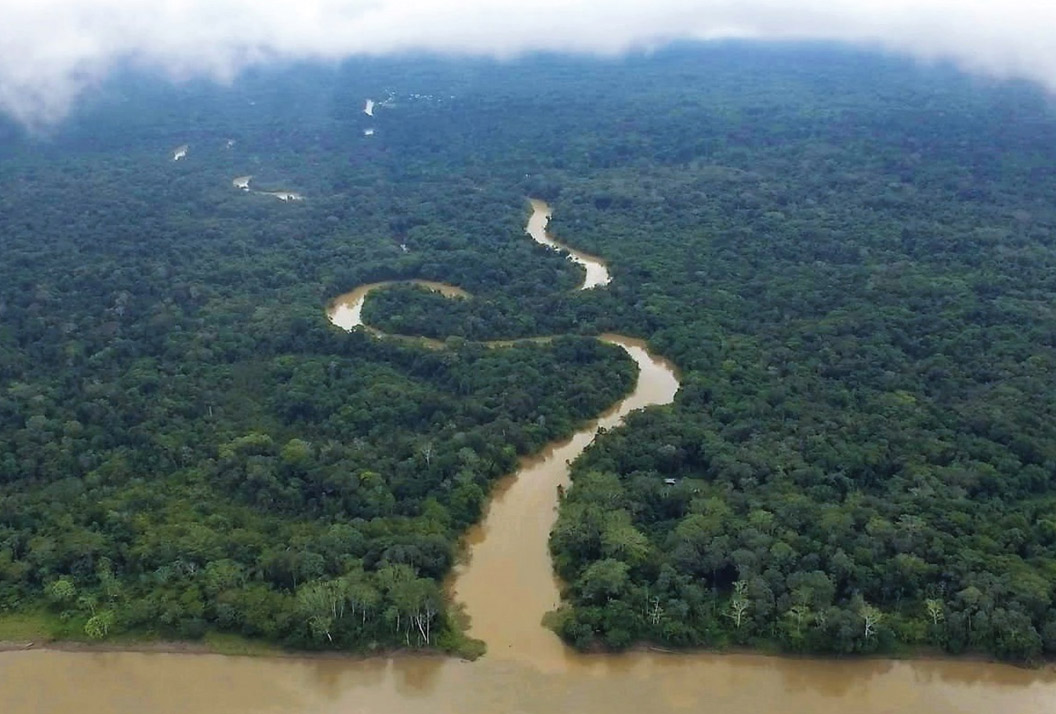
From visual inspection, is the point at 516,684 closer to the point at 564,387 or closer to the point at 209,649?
the point at 209,649

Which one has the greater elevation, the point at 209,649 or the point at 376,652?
the point at 376,652

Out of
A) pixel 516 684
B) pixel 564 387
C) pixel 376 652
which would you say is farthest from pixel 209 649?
pixel 564 387

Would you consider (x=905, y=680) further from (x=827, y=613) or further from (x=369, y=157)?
(x=369, y=157)

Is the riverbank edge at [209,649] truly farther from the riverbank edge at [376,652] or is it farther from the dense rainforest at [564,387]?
the dense rainforest at [564,387]

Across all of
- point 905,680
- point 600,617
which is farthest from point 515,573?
point 905,680

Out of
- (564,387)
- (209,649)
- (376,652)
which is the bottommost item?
(209,649)

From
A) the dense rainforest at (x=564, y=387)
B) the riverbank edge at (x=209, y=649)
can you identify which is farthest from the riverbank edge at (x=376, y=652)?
the dense rainforest at (x=564, y=387)

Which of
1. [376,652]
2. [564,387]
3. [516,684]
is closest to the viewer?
[516,684]

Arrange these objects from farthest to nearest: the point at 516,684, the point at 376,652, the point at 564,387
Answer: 1. the point at 564,387
2. the point at 376,652
3. the point at 516,684

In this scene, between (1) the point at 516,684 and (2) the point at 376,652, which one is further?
(2) the point at 376,652
